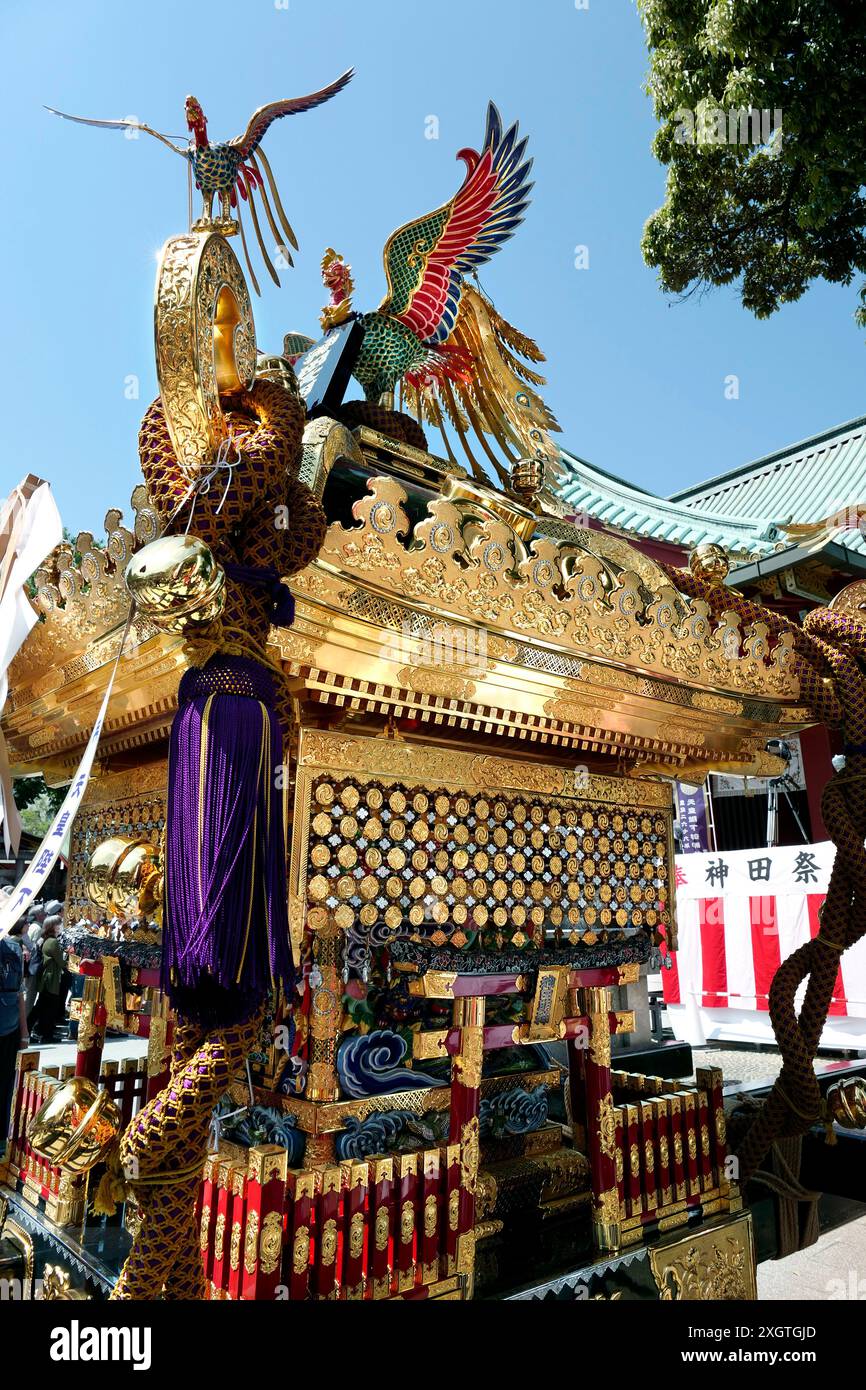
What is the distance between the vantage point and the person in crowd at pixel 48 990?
485 inches

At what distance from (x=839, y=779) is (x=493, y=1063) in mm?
2193

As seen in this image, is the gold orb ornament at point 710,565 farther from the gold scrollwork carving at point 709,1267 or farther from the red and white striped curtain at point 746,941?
the red and white striped curtain at point 746,941

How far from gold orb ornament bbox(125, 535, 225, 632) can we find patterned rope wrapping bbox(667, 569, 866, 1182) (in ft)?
9.14

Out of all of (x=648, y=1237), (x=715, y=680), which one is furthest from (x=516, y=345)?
(x=648, y=1237)

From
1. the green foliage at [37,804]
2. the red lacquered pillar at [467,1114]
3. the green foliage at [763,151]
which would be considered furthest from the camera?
the green foliage at [37,804]

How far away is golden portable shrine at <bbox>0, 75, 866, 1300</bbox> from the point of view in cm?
213

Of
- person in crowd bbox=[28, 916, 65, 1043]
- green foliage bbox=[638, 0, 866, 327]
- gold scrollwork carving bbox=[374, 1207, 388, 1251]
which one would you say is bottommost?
person in crowd bbox=[28, 916, 65, 1043]

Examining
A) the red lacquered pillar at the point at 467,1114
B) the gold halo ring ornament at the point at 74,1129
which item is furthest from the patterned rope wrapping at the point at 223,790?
the red lacquered pillar at the point at 467,1114

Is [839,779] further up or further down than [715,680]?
further down

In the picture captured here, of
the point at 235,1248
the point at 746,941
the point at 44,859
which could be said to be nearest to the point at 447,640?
the point at 44,859

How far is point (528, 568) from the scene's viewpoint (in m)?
2.89

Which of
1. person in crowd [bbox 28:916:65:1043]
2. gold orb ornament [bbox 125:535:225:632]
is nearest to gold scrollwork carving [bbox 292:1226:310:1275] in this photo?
gold orb ornament [bbox 125:535:225:632]

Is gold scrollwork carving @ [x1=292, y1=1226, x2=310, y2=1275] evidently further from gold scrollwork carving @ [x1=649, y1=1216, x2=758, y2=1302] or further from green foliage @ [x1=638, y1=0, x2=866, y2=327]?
green foliage @ [x1=638, y1=0, x2=866, y2=327]
